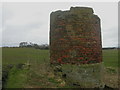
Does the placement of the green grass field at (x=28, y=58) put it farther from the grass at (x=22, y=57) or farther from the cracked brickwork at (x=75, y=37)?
the cracked brickwork at (x=75, y=37)

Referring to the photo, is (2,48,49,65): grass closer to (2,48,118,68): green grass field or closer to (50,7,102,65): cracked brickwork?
(2,48,118,68): green grass field

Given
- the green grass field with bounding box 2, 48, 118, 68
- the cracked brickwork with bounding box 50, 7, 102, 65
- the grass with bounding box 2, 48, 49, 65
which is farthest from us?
the green grass field with bounding box 2, 48, 118, 68

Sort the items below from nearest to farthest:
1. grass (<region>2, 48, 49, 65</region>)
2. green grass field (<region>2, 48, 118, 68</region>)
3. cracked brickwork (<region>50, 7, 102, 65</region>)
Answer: cracked brickwork (<region>50, 7, 102, 65</region>), grass (<region>2, 48, 49, 65</region>), green grass field (<region>2, 48, 118, 68</region>)

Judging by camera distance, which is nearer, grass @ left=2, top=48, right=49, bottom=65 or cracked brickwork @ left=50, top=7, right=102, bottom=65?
cracked brickwork @ left=50, top=7, right=102, bottom=65

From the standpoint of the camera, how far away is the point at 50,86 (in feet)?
20.1

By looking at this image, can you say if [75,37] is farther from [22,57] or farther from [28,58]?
[22,57]

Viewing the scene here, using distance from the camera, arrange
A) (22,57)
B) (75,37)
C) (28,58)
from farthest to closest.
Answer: (22,57), (28,58), (75,37)

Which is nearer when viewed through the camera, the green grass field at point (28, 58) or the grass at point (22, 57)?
the grass at point (22, 57)

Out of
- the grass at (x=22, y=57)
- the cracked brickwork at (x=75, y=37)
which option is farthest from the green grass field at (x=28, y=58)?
the cracked brickwork at (x=75, y=37)

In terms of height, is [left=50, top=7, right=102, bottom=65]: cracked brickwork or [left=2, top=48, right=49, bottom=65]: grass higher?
[left=50, top=7, right=102, bottom=65]: cracked brickwork

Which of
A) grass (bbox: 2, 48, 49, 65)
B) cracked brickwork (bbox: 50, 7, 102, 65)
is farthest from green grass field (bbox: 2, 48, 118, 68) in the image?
cracked brickwork (bbox: 50, 7, 102, 65)

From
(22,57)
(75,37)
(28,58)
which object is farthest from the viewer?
(22,57)

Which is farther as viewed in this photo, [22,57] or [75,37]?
[22,57]

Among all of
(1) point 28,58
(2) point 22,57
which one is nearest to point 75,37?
(1) point 28,58
